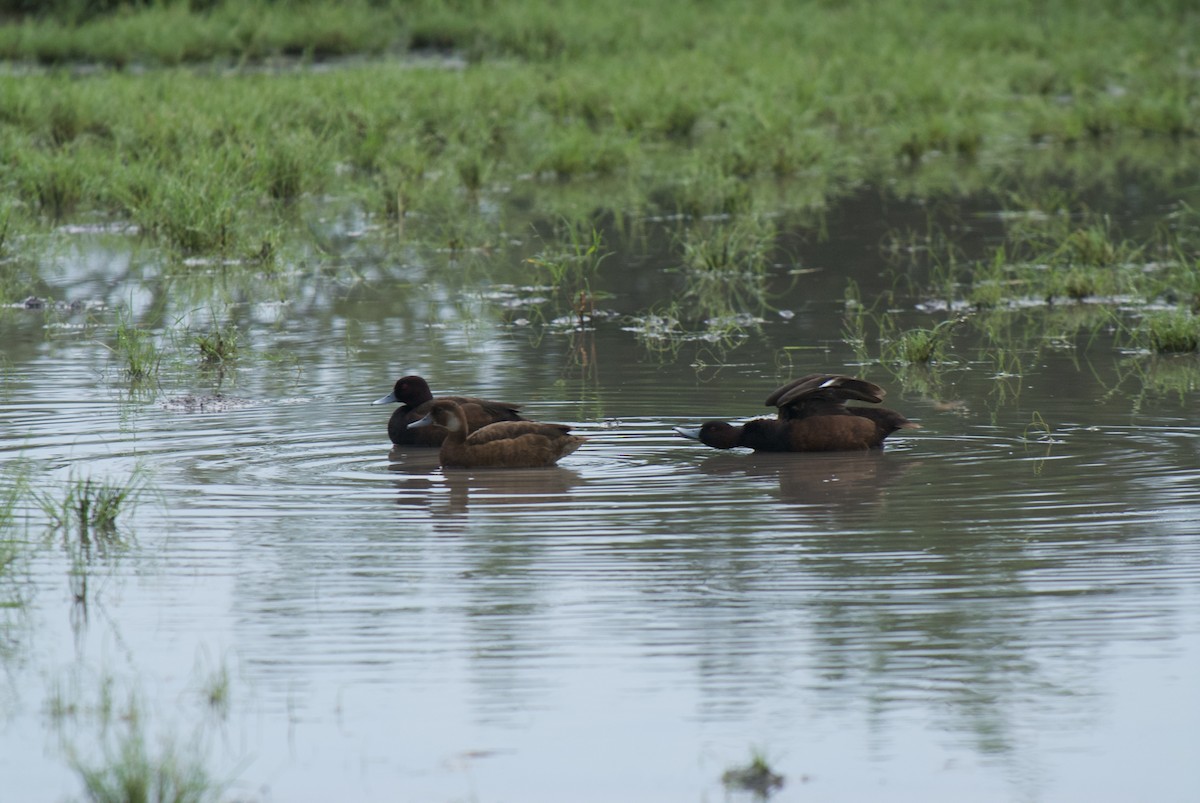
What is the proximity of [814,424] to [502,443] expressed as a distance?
1.36 metres

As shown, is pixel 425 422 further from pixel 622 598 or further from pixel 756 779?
pixel 756 779

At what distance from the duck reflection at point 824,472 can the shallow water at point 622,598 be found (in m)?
0.02

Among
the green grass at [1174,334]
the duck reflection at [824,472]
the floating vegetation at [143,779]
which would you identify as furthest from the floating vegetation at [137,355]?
the floating vegetation at [143,779]

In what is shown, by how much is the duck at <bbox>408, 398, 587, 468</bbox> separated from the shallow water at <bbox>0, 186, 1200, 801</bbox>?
0.43ft

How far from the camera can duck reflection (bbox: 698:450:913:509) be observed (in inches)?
280

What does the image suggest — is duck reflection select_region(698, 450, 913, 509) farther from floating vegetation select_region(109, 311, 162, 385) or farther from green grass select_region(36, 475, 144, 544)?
floating vegetation select_region(109, 311, 162, 385)

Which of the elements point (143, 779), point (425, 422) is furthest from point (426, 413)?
point (143, 779)

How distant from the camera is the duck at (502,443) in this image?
25.1ft

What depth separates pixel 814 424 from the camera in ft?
26.2

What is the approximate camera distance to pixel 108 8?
98.0ft

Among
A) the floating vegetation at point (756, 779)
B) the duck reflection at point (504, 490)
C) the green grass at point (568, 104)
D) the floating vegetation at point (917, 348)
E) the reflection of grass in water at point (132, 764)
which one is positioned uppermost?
the green grass at point (568, 104)

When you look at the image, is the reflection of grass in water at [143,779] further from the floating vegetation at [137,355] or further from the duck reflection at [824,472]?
the floating vegetation at [137,355]

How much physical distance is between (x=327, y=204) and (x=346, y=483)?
997cm

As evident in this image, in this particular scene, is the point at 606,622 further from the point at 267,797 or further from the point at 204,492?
the point at 204,492
